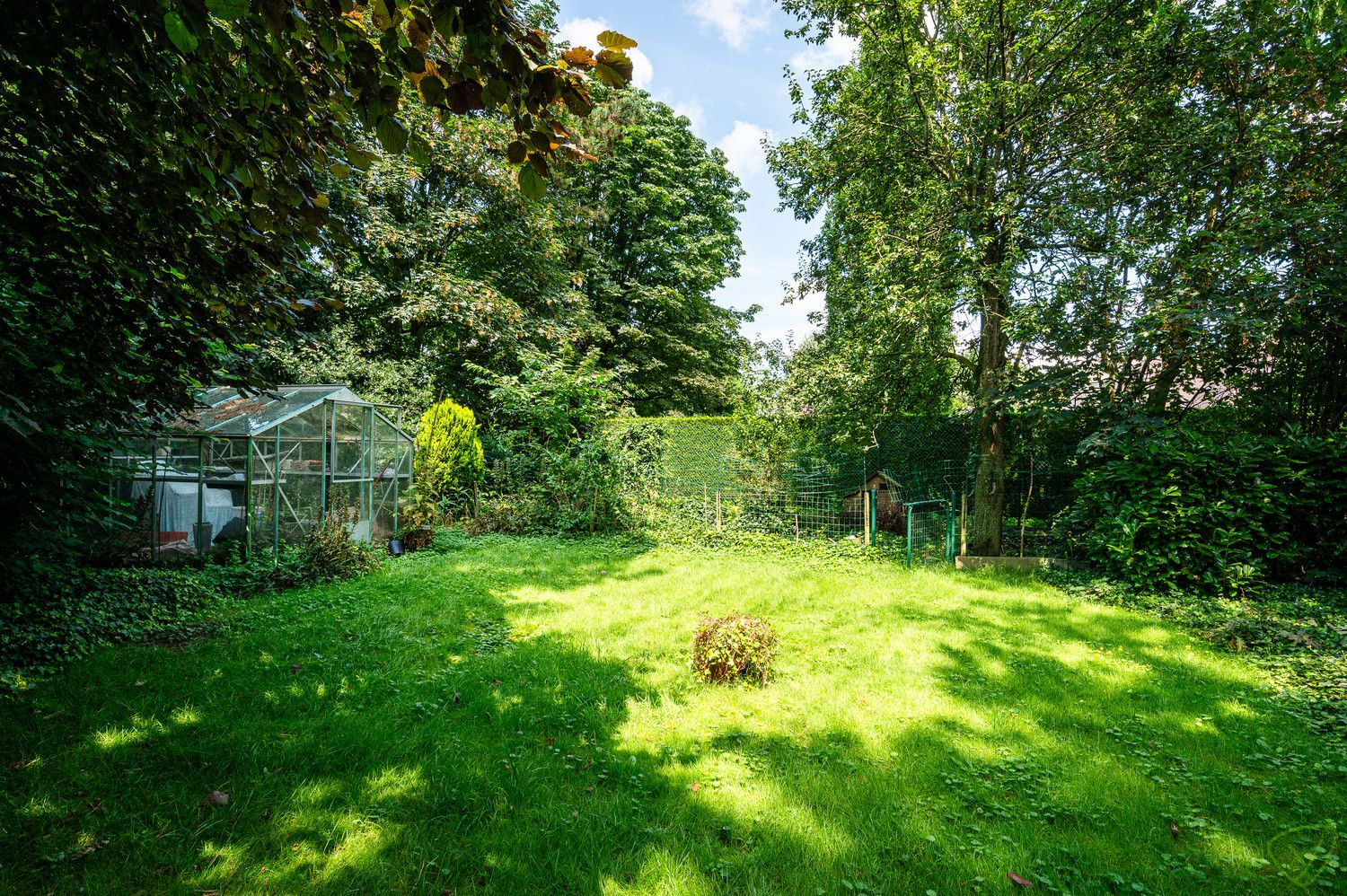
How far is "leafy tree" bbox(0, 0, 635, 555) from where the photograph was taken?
1886mm

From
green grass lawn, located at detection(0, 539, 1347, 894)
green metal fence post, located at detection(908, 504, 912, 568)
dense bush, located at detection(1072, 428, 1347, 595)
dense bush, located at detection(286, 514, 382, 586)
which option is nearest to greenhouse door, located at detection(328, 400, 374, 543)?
dense bush, located at detection(286, 514, 382, 586)

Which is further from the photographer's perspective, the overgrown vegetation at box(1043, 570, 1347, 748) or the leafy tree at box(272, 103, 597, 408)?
the leafy tree at box(272, 103, 597, 408)

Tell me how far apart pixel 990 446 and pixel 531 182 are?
29.4ft

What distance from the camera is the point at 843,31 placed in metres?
9.40

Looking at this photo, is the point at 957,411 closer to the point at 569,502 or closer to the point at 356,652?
the point at 569,502

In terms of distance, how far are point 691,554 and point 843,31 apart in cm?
946

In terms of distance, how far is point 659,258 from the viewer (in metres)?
19.3

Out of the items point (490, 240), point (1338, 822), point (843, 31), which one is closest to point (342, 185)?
point (490, 240)

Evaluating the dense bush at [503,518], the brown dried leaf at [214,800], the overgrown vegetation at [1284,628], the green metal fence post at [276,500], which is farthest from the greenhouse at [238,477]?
the overgrown vegetation at [1284,628]

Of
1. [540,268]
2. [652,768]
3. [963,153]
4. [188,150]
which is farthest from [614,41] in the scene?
[540,268]

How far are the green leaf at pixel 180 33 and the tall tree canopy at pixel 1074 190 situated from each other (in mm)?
7989

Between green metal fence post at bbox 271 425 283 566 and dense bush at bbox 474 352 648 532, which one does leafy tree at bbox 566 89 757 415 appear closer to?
dense bush at bbox 474 352 648 532

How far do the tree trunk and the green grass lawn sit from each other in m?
3.46

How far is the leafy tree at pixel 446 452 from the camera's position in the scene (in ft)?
36.0
